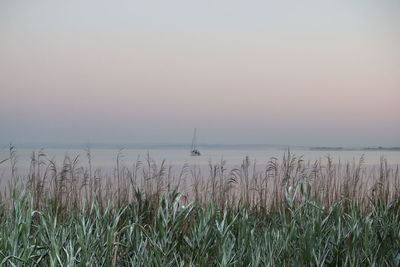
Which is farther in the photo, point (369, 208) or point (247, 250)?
point (369, 208)

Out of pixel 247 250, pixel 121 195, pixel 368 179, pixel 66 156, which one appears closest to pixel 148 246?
pixel 247 250

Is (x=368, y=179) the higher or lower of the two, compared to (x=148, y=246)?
higher

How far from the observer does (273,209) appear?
203 inches

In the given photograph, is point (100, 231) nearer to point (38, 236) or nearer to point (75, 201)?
point (38, 236)

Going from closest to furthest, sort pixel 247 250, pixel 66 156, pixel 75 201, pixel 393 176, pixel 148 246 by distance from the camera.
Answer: pixel 247 250 < pixel 148 246 < pixel 75 201 < pixel 66 156 < pixel 393 176

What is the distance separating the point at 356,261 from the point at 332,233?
0.24m

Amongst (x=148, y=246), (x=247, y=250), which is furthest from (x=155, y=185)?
(x=247, y=250)

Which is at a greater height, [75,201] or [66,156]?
[66,156]

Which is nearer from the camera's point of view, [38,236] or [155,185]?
[38,236]

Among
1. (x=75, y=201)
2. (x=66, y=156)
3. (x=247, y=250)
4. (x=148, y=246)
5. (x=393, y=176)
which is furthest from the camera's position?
(x=393, y=176)

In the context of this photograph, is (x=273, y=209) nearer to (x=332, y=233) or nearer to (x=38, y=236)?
(x=332, y=233)

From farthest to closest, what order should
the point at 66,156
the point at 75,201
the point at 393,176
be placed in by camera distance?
the point at 393,176 → the point at 66,156 → the point at 75,201

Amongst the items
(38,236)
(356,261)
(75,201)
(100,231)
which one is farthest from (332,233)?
(75,201)

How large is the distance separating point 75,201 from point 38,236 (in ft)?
6.19
